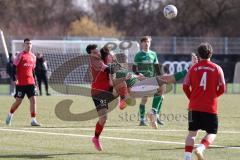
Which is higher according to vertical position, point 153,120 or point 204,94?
point 204,94

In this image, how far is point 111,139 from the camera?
46.3ft

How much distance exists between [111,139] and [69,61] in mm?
20449

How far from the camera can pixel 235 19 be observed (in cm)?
6675

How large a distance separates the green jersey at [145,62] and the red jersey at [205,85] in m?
6.17

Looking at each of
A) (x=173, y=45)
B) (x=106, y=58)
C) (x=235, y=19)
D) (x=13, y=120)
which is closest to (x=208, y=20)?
(x=235, y=19)

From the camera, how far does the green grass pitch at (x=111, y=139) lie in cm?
1186

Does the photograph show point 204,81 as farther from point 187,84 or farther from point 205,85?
point 187,84

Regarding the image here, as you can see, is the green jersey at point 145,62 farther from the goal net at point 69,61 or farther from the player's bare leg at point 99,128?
the goal net at point 69,61

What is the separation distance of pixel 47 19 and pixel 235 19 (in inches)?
739

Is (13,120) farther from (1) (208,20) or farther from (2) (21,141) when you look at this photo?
(1) (208,20)

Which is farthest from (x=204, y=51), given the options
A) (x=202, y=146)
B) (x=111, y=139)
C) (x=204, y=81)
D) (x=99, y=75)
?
(x=111, y=139)

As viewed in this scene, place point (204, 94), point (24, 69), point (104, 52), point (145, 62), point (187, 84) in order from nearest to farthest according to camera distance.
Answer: point (204, 94) → point (187, 84) → point (104, 52) → point (145, 62) → point (24, 69)

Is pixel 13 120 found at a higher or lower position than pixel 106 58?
lower

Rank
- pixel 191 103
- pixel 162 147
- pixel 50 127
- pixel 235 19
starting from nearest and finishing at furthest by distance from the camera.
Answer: pixel 191 103, pixel 162 147, pixel 50 127, pixel 235 19
